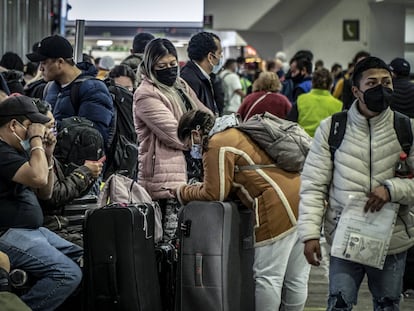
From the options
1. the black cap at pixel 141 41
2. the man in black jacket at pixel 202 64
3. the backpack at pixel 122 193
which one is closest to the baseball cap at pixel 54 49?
the man in black jacket at pixel 202 64

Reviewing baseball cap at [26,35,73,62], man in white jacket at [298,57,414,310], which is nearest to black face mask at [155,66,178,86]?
baseball cap at [26,35,73,62]

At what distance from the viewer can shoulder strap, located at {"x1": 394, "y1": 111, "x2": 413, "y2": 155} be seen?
13.3ft

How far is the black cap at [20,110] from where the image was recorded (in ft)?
15.8

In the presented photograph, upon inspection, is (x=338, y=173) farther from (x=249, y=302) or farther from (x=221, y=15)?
(x=221, y=15)

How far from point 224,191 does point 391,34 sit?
15575 millimetres

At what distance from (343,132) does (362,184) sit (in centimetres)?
26

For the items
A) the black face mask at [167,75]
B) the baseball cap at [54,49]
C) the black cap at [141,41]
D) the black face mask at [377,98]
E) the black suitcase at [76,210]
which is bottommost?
the black suitcase at [76,210]

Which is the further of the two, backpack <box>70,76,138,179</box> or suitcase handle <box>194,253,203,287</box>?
backpack <box>70,76,138,179</box>

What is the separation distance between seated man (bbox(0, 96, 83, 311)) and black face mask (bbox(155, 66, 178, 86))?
1.06m

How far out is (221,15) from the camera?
21656mm

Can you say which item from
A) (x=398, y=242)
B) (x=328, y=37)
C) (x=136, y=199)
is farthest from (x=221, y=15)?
(x=398, y=242)

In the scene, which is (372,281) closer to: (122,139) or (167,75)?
(167,75)

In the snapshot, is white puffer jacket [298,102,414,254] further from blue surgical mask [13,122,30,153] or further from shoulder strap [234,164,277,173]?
blue surgical mask [13,122,30,153]

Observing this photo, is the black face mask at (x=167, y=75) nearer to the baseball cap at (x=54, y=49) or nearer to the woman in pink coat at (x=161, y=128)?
the woman in pink coat at (x=161, y=128)
